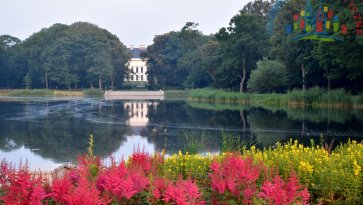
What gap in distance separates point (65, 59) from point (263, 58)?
150 feet

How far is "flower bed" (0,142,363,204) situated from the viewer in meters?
4.37

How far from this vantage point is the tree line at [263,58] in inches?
1404

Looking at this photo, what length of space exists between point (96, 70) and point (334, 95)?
55.9m

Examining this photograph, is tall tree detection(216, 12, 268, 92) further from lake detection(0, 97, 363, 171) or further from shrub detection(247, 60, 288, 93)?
lake detection(0, 97, 363, 171)

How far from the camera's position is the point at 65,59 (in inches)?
3344

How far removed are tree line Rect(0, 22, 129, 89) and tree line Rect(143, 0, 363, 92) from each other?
10764 mm

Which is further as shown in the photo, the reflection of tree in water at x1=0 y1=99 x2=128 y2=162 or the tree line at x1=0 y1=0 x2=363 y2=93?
the tree line at x1=0 y1=0 x2=363 y2=93

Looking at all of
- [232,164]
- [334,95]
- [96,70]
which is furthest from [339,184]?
[96,70]

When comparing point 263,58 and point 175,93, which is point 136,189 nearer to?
point 263,58

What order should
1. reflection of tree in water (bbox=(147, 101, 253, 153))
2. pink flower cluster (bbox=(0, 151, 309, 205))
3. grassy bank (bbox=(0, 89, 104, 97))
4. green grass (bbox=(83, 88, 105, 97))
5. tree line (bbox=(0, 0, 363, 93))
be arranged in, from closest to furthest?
pink flower cluster (bbox=(0, 151, 309, 205)) → reflection of tree in water (bbox=(147, 101, 253, 153)) → tree line (bbox=(0, 0, 363, 93)) → grassy bank (bbox=(0, 89, 104, 97)) → green grass (bbox=(83, 88, 105, 97))

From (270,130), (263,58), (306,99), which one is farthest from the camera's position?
(263,58)

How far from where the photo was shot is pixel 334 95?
37.6m

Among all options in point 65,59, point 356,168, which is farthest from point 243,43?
point 356,168

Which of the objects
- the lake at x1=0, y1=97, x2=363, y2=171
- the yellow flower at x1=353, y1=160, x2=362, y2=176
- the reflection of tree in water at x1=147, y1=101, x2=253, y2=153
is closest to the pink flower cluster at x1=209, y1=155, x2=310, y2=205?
the yellow flower at x1=353, y1=160, x2=362, y2=176
